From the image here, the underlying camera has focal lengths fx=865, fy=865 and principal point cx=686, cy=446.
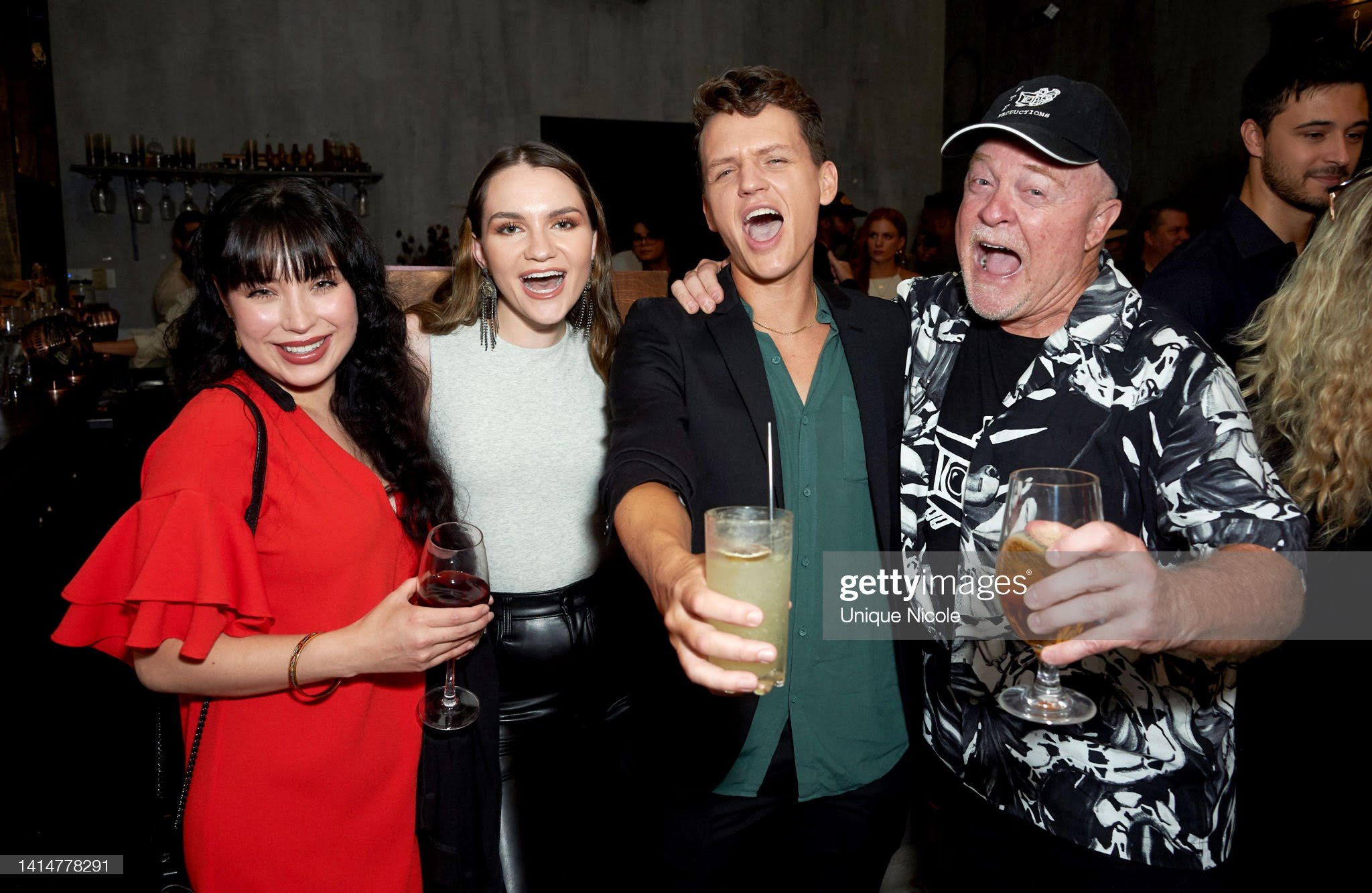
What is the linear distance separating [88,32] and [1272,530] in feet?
30.8

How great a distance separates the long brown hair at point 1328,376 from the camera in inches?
69.0

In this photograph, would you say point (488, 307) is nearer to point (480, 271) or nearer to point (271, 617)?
point (480, 271)

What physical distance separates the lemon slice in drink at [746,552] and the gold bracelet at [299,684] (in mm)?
815

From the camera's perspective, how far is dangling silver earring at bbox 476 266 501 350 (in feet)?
6.82

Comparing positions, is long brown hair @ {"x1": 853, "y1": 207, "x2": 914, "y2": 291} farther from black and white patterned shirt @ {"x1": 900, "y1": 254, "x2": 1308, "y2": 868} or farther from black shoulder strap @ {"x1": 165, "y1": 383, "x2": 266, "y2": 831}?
black shoulder strap @ {"x1": 165, "y1": 383, "x2": 266, "y2": 831}

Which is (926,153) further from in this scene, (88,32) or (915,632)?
(915,632)

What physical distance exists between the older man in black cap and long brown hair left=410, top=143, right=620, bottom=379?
16.8 inches

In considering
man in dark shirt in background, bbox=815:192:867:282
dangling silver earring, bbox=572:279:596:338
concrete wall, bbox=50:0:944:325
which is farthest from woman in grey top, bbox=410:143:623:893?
concrete wall, bbox=50:0:944:325

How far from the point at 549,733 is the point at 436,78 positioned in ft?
26.0

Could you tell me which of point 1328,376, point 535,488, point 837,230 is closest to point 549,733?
point 535,488

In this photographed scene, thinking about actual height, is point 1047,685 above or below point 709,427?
below

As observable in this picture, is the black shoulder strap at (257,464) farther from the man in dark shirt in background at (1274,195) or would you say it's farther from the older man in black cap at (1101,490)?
the man in dark shirt in background at (1274,195)

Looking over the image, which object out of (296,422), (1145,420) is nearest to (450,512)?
(296,422)

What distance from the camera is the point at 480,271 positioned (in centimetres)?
212
